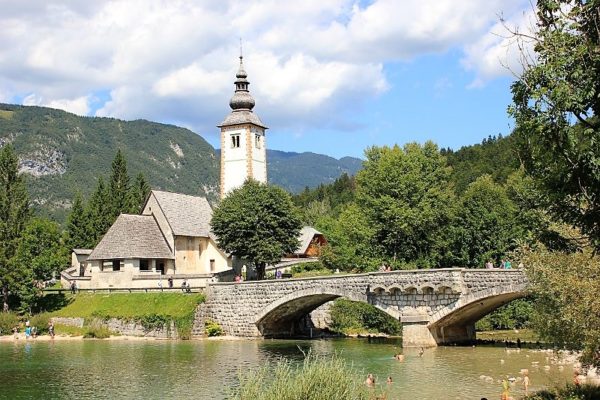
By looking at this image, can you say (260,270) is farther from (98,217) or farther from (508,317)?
(98,217)

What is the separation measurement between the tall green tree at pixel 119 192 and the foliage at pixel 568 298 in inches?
2530

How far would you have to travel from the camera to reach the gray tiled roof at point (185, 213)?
6581 centimetres

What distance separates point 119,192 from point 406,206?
142 ft

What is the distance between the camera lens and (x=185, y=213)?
68.4 meters

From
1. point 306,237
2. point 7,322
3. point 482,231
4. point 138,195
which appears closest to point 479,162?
point 306,237

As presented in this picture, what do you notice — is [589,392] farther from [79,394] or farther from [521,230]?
[521,230]

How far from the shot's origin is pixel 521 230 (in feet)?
191

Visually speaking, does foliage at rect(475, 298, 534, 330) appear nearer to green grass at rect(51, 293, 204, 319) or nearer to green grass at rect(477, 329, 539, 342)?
green grass at rect(477, 329, 539, 342)

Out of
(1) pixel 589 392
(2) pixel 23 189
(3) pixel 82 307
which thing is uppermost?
(2) pixel 23 189

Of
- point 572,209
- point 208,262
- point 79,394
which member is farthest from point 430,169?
point 572,209

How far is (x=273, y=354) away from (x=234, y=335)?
10.6 metres

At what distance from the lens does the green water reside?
29078 millimetres

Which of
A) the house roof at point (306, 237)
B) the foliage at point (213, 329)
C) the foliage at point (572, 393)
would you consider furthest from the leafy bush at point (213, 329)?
the house roof at point (306, 237)

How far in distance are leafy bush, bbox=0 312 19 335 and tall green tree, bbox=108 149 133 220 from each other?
30.0 m
